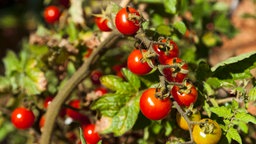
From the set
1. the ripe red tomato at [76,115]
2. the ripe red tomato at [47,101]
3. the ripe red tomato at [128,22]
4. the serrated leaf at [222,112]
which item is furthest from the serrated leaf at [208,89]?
the ripe red tomato at [47,101]

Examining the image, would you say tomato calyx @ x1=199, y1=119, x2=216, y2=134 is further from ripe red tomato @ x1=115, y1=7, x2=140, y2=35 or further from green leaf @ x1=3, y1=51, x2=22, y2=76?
green leaf @ x1=3, y1=51, x2=22, y2=76

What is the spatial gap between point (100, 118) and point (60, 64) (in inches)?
16.3

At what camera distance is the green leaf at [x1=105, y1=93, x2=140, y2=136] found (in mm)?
1598

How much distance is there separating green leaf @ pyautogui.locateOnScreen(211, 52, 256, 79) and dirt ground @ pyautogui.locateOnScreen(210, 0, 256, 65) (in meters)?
1.75

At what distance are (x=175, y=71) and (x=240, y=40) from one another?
2409 millimetres

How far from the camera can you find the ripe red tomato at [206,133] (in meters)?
1.29

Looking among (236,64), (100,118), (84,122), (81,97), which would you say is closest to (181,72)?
(236,64)

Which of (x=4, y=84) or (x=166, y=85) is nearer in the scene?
(x=166, y=85)

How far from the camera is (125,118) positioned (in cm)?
161

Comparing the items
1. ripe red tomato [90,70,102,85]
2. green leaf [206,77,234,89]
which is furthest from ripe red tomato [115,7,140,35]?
ripe red tomato [90,70,102,85]

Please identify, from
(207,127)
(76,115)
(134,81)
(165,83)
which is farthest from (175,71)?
(76,115)

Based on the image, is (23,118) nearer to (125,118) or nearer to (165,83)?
(125,118)

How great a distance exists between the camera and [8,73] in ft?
7.17

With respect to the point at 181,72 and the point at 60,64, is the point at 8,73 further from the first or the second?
the point at 181,72
